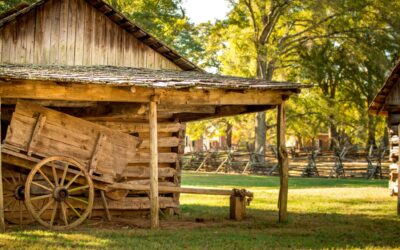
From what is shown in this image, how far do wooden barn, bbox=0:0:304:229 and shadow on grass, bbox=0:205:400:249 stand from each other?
25.7 inches

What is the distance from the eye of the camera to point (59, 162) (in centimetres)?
1244

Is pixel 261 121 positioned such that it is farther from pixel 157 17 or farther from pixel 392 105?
pixel 392 105

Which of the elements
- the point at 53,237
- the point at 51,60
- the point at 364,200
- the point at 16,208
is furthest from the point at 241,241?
the point at 364,200

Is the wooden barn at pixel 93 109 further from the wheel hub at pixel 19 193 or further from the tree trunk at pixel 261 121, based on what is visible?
the tree trunk at pixel 261 121

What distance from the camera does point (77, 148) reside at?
12812 millimetres

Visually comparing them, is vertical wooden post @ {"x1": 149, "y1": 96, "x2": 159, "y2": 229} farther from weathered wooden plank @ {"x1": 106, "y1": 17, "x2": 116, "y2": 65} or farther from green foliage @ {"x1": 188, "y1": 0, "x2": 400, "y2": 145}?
green foliage @ {"x1": 188, "y1": 0, "x2": 400, "y2": 145}

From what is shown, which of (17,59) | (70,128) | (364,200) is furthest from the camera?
(364,200)

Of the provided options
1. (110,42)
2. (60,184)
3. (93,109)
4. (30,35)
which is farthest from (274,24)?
(60,184)

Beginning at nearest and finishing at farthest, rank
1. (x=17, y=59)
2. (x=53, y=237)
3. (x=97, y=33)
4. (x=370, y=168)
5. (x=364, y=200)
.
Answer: (x=53, y=237) < (x=17, y=59) < (x=97, y=33) < (x=364, y=200) < (x=370, y=168)

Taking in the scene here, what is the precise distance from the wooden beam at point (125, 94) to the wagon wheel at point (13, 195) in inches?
87.7

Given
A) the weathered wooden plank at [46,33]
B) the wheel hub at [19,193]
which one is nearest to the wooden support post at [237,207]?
the wheel hub at [19,193]

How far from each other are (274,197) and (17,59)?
1002cm

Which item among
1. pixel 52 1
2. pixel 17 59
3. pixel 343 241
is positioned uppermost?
pixel 52 1

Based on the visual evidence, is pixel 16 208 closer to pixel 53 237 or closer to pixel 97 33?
pixel 53 237
